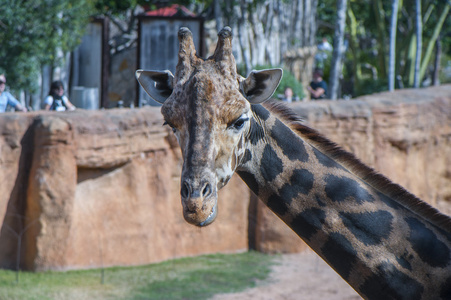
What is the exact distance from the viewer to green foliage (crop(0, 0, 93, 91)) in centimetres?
1077

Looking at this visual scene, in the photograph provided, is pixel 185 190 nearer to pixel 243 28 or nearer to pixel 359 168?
pixel 359 168

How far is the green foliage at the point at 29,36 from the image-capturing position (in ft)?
35.3

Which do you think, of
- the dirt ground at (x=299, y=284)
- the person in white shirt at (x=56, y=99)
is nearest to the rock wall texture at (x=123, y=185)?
the dirt ground at (x=299, y=284)

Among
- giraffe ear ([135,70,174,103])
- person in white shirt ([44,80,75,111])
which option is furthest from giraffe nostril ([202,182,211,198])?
person in white shirt ([44,80,75,111])

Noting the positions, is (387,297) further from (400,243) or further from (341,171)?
(341,171)

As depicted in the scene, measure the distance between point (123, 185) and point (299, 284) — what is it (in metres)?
2.67

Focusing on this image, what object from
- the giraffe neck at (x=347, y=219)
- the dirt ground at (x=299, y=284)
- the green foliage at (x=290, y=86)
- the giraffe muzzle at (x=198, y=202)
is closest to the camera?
the giraffe muzzle at (x=198, y=202)

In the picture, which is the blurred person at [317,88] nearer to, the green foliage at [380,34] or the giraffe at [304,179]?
the green foliage at [380,34]

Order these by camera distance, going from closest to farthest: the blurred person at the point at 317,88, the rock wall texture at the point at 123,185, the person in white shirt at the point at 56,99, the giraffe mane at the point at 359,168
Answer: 1. the giraffe mane at the point at 359,168
2. the rock wall texture at the point at 123,185
3. the person in white shirt at the point at 56,99
4. the blurred person at the point at 317,88

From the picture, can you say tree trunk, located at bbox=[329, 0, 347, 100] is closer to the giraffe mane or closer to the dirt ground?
the dirt ground

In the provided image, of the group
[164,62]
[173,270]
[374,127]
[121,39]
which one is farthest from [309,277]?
[121,39]

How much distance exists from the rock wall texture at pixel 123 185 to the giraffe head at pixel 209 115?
4.68m

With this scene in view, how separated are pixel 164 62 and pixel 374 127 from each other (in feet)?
13.8

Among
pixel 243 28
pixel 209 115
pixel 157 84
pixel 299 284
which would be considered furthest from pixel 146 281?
pixel 243 28
